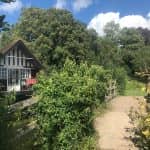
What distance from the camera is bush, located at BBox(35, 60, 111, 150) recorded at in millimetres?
15453

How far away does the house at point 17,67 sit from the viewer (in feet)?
151

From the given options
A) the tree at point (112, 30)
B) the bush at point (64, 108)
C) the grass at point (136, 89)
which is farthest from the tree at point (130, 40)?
the bush at point (64, 108)

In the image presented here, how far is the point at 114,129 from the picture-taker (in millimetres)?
21469

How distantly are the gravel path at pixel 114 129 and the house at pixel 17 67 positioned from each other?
18114 mm

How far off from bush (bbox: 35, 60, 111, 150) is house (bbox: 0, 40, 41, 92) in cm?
2892

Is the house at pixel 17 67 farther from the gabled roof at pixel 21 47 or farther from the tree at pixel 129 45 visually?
the tree at pixel 129 45

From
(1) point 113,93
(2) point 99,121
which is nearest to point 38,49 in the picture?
(1) point 113,93

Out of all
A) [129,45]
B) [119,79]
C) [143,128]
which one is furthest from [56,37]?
[143,128]

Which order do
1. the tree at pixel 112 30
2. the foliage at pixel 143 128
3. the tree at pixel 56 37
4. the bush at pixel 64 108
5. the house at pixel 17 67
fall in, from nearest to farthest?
the foliage at pixel 143 128, the bush at pixel 64 108, the house at pixel 17 67, the tree at pixel 56 37, the tree at pixel 112 30

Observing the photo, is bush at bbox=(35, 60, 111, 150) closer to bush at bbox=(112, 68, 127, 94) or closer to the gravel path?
the gravel path

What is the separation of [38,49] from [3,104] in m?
53.8

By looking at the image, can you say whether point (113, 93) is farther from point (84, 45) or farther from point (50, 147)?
point (84, 45)

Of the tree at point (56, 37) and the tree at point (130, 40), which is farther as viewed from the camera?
the tree at point (130, 40)

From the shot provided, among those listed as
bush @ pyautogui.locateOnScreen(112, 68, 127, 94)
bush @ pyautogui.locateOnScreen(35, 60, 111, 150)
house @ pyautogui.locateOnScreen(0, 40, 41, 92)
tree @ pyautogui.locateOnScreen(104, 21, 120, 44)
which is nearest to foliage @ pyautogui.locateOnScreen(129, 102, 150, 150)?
bush @ pyautogui.locateOnScreen(35, 60, 111, 150)
